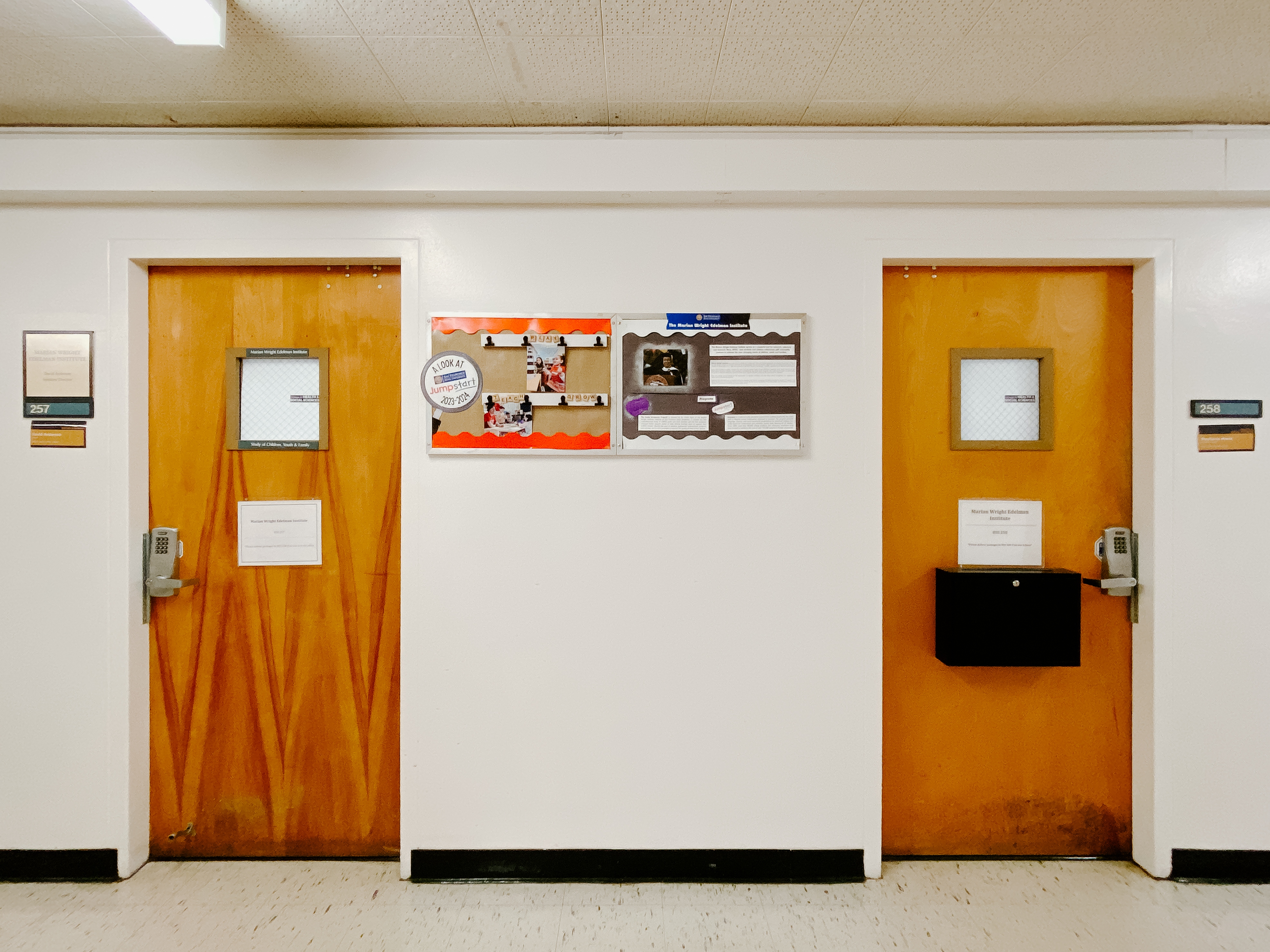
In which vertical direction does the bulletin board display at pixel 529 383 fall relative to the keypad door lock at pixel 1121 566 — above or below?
above

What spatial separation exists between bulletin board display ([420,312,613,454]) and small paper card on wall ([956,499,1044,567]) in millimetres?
1329

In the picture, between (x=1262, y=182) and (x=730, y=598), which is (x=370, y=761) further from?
(x=1262, y=182)

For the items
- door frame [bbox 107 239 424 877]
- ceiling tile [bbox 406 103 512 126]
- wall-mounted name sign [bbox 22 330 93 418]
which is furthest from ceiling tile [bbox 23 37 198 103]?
wall-mounted name sign [bbox 22 330 93 418]

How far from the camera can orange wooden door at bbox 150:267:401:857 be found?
226 cm

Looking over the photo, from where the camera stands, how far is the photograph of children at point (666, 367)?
84.2 inches

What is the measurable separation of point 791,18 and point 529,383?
1.27 meters

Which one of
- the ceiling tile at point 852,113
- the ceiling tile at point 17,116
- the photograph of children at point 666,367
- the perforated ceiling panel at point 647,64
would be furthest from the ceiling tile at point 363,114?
the ceiling tile at point 852,113

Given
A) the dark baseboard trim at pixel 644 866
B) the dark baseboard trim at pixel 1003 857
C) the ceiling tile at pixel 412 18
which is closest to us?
the ceiling tile at pixel 412 18

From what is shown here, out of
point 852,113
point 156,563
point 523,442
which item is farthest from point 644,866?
point 852,113

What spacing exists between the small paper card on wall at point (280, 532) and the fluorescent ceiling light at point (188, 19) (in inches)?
54.3

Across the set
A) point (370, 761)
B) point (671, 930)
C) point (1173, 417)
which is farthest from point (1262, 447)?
point (370, 761)

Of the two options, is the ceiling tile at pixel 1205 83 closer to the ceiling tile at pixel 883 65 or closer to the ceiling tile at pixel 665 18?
the ceiling tile at pixel 883 65

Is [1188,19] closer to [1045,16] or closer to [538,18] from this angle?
[1045,16]

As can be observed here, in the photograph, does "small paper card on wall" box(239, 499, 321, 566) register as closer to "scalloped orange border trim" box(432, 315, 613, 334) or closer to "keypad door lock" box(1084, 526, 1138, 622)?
"scalloped orange border trim" box(432, 315, 613, 334)
